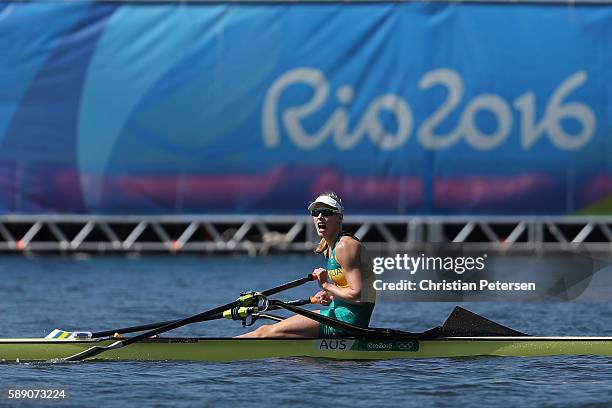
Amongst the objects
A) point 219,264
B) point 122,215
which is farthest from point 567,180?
point 122,215

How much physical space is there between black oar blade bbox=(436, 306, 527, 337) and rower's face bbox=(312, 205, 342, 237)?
164cm

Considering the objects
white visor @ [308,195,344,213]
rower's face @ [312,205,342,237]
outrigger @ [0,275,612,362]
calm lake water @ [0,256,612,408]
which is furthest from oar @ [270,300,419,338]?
white visor @ [308,195,344,213]

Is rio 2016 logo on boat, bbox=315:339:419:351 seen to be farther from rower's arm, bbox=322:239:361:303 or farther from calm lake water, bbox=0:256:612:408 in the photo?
rower's arm, bbox=322:239:361:303

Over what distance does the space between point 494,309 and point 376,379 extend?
8.05 m

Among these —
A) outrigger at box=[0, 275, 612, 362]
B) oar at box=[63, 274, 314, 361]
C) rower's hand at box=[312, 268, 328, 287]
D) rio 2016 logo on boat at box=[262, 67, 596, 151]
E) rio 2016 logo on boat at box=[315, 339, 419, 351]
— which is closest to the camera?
rower's hand at box=[312, 268, 328, 287]

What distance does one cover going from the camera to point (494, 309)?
22.0 m

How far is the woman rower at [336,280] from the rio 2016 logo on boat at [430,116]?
614 inches

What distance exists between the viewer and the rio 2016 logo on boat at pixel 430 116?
30797 mm

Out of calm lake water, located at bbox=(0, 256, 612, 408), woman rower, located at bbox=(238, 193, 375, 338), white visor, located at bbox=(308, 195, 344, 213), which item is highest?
white visor, located at bbox=(308, 195, 344, 213)

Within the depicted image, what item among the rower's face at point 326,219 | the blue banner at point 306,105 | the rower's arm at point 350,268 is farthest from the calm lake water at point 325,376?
the blue banner at point 306,105

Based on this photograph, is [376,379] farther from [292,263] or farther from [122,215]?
[122,215]

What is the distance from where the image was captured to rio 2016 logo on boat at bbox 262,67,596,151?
30.8 metres

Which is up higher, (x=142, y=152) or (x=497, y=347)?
(x=142, y=152)

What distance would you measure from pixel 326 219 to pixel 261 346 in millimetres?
1548
